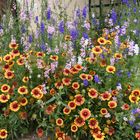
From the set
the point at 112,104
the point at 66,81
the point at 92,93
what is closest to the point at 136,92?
the point at 112,104

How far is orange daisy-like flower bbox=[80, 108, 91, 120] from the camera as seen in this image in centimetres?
338

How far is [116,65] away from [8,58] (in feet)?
3.12

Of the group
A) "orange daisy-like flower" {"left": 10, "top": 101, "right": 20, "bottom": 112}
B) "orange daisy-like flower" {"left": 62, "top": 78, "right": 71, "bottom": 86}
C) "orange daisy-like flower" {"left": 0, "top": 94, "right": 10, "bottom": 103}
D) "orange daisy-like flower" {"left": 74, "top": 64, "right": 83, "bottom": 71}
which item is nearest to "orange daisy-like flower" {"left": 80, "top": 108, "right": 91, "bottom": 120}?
"orange daisy-like flower" {"left": 62, "top": 78, "right": 71, "bottom": 86}

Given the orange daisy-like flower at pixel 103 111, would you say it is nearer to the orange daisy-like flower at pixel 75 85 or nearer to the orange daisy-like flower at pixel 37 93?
the orange daisy-like flower at pixel 75 85

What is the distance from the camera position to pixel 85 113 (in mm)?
3406

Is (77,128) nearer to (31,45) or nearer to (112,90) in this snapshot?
(112,90)

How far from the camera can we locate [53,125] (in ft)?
11.4

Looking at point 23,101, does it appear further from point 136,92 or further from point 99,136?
point 136,92

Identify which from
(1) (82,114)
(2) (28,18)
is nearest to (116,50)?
(1) (82,114)

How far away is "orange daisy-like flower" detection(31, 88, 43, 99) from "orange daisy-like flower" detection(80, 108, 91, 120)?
36cm

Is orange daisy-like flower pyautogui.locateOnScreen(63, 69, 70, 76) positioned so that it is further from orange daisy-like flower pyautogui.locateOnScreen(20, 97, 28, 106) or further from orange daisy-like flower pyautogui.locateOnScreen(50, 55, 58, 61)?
orange daisy-like flower pyautogui.locateOnScreen(20, 97, 28, 106)

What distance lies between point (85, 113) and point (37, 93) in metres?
0.42

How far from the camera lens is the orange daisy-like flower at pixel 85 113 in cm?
338

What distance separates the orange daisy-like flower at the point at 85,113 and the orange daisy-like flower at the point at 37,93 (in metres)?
0.36
